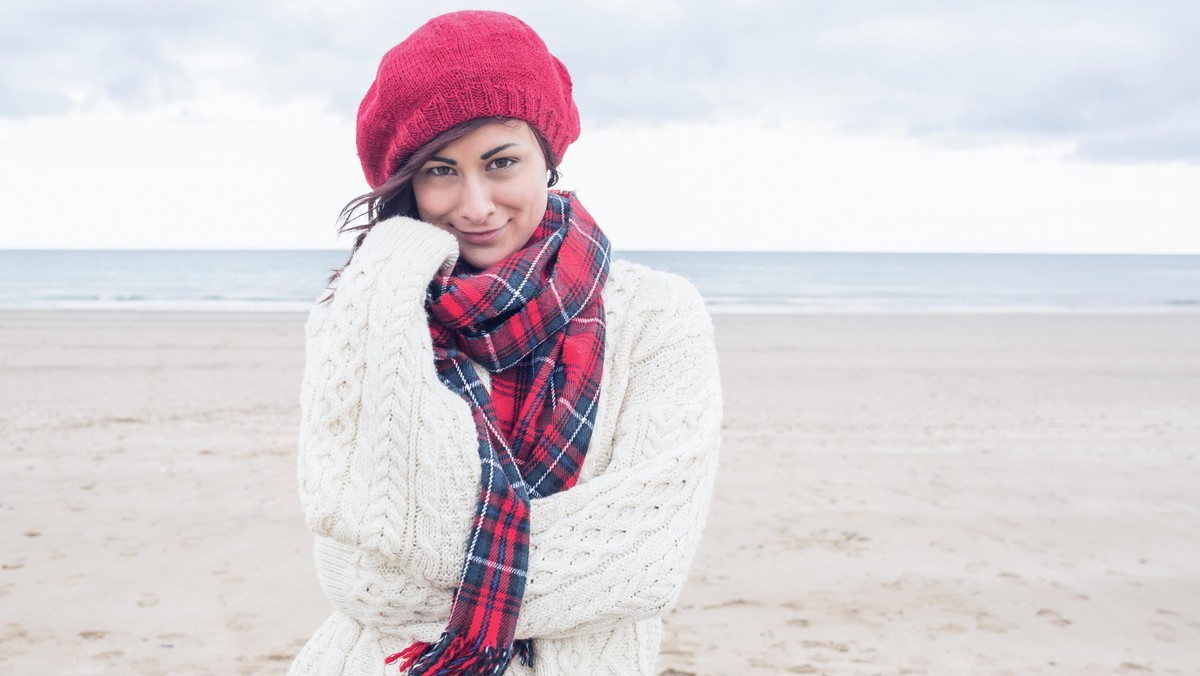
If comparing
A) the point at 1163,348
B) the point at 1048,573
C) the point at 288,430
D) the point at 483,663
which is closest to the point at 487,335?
the point at 483,663

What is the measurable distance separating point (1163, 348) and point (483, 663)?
52.2ft

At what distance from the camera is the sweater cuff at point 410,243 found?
141 cm

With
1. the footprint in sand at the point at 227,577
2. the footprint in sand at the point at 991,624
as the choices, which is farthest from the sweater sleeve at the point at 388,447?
the footprint in sand at the point at 227,577

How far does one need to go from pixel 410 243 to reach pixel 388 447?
0.33 metres

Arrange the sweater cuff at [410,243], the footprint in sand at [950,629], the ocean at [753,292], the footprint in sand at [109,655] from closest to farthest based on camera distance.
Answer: the sweater cuff at [410,243], the footprint in sand at [109,655], the footprint in sand at [950,629], the ocean at [753,292]

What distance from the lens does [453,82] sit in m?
1.44

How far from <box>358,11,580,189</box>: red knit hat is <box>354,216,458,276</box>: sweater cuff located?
0.13m

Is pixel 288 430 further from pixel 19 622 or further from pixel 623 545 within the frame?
pixel 623 545

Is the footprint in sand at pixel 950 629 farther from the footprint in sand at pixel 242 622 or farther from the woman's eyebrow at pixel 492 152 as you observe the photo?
the woman's eyebrow at pixel 492 152

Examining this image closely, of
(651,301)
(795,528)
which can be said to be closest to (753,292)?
(795,528)

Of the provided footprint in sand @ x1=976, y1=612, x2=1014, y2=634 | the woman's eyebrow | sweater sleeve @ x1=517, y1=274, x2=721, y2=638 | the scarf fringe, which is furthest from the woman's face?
footprint in sand @ x1=976, y1=612, x2=1014, y2=634

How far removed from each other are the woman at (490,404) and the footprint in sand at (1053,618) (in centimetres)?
340

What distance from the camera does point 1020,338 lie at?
51.7 ft

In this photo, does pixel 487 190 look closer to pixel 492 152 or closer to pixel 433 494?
pixel 492 152
